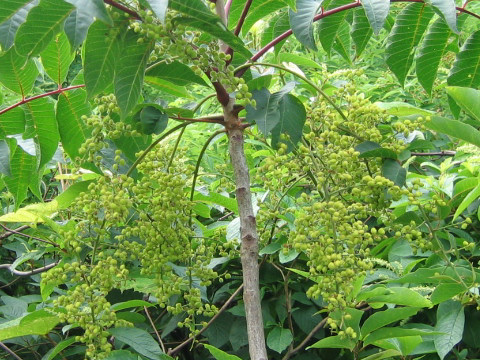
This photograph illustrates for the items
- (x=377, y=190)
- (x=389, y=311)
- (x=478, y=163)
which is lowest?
(x=389, y=311)

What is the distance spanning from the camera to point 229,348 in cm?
214

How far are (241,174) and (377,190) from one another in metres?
0.27

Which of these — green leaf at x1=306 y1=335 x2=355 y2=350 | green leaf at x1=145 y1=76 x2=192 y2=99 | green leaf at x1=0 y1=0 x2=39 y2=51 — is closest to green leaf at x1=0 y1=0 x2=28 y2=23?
green leaf at x1=0 y1=0 x2=39 y2=51

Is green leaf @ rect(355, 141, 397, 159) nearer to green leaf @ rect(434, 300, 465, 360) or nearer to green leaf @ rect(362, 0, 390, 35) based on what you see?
green leaf @ rect(362, 0, 390, 35)

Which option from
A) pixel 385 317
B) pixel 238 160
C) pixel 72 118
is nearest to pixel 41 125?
pixel 72 118

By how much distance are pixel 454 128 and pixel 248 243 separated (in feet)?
1.94

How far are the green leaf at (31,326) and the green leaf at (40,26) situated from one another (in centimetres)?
90

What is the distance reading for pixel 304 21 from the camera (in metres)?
1.24

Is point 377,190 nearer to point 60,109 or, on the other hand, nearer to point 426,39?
point 426,39

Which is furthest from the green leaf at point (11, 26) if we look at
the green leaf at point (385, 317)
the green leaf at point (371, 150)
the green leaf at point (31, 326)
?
the green leaf at point (385, 317)

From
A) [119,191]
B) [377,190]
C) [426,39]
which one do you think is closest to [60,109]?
[119,191]

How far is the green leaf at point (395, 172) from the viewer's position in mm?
1275

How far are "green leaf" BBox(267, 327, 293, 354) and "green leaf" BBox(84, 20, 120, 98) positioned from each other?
1.02 metres

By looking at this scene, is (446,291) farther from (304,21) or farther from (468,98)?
(304,21)
